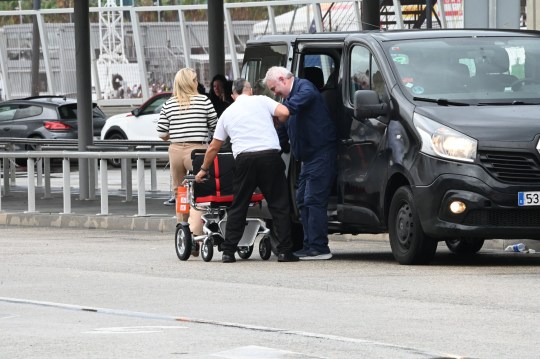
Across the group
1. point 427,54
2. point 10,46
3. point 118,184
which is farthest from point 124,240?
point 10,46

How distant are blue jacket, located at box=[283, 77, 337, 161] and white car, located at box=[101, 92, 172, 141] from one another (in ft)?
81.8

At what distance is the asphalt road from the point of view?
8664mm

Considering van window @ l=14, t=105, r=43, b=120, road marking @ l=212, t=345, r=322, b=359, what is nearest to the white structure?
van window @ l=14, t=105, r=43, b=120

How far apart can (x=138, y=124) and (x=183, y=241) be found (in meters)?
25.0

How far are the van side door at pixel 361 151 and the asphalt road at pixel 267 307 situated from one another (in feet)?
1.61

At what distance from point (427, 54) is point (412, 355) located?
21.7ft

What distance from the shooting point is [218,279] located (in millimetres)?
13141

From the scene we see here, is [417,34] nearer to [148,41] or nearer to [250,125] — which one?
[250,125]

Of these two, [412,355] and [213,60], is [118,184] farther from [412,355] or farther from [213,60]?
[412,355]

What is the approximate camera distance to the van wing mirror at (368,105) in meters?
14.1

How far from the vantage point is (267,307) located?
35.2 feet

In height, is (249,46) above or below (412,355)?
above

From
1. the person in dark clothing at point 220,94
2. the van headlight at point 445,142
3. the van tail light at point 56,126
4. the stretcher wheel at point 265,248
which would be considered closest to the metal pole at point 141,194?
the person in dark clothing at point 220,94

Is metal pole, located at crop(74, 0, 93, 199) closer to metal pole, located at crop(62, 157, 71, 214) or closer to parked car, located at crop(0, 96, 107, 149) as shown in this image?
metal pole, located at crop(62, 157, 71, 214)
